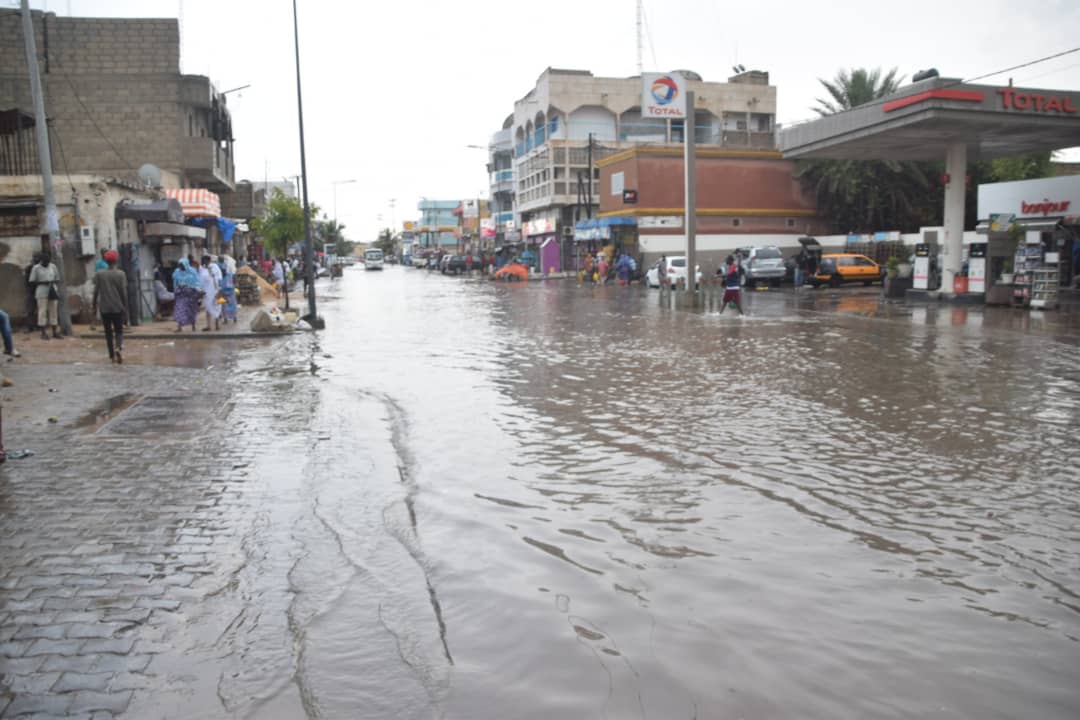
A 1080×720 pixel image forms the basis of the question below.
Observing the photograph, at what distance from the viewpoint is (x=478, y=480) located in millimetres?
7410

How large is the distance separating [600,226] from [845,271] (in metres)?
17.5

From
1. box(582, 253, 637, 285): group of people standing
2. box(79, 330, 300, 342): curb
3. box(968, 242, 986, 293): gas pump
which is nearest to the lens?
box(79, 330, 300, 342): curb

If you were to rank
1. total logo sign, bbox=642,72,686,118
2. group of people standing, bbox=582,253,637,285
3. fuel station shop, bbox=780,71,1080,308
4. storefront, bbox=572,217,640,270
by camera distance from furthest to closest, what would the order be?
storefront, bbox=572,217,640,270, group of people standing, bbox=582,253,637,285, total logo sign, bbox=642,72,686,118, fuel station shop, bbox=780,71,1080,308

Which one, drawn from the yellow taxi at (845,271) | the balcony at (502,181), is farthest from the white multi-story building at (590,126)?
the yellow taxi at (845,271)

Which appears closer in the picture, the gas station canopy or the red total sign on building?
the gas station canopy

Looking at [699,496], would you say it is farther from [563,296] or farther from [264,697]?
[563,296]

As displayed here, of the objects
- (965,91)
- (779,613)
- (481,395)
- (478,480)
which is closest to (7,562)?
(478,480)

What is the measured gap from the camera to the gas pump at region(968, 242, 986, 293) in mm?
27203

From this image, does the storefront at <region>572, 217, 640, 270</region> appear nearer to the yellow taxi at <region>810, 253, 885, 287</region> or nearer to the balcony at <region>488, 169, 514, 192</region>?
the yellow taxi at <region>810, 253, 885, 287</region>

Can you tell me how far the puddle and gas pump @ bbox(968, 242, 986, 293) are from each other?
24.8 meters

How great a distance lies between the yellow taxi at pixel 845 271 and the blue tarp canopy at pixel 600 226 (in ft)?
45.8

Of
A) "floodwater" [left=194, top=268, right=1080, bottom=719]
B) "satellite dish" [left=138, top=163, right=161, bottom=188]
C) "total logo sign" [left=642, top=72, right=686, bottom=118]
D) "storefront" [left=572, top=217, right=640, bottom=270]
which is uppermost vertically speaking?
"total logo sign" [left=642, top=72, right=686, bottom=118]

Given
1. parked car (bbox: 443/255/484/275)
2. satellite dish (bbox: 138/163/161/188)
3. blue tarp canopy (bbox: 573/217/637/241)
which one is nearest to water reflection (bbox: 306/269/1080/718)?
satellite dish (bbox: 138/163/161/188)

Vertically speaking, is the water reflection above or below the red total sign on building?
below
